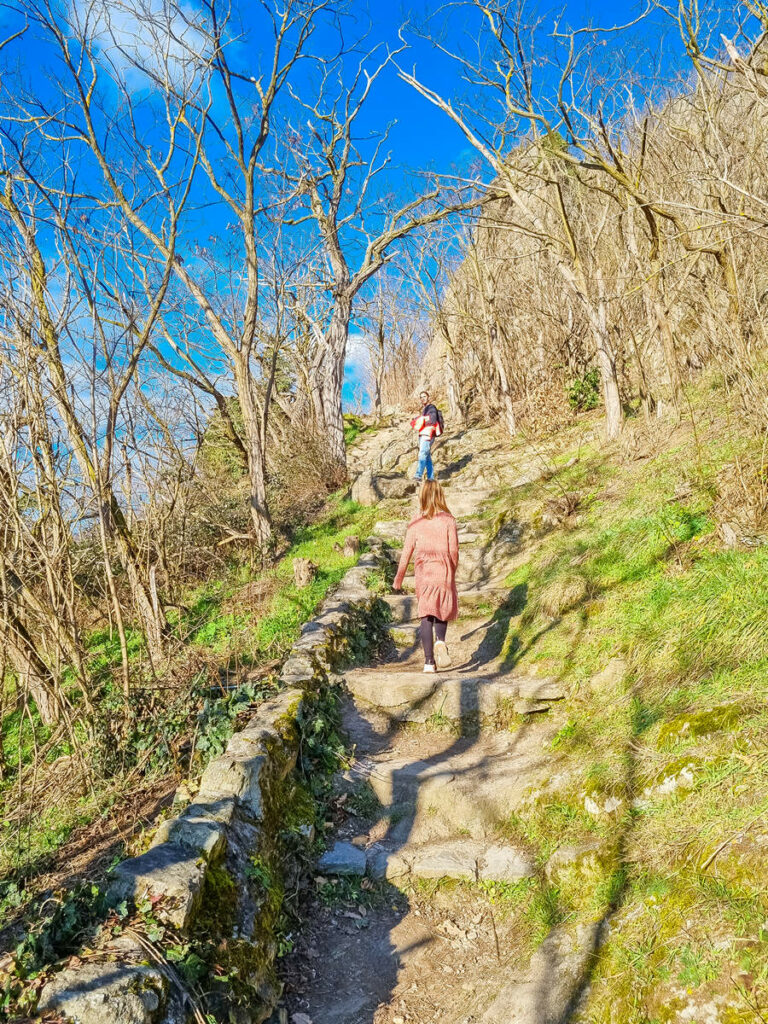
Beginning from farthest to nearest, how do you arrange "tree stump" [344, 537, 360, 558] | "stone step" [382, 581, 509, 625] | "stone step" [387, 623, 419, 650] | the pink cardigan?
"tree stump" [344, 537, 360, 558], "stone step" [382, 581, 509, 625], "stone step" [387, 623, 419, 650], the pink cardigan

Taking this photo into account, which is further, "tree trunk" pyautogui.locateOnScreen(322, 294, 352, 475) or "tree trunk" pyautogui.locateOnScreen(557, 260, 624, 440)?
"tree trunk" pyautogui.locateOnScreen(322, 294, 352, 475)

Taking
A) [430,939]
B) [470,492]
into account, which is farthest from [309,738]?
[470,492]

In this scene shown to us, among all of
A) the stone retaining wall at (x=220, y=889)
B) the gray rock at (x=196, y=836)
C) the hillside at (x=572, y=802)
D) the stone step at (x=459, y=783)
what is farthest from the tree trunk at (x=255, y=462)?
the gray rock at (x=196, y=836)

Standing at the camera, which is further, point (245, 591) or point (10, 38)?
point (245, 591)

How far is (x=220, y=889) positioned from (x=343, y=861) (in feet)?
4.05

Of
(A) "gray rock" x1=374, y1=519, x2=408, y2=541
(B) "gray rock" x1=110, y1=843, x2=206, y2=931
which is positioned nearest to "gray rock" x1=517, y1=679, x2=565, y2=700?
(B) "gray rock" x1=110, y1=843, x2=206, y2=931

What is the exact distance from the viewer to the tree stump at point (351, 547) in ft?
33.1

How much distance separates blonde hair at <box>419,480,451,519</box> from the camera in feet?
20.2

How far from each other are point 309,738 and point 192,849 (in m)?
1.89

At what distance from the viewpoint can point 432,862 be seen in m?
3.99

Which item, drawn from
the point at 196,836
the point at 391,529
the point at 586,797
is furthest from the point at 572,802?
the point at 391,529

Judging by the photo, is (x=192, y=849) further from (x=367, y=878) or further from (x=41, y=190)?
(x=41, y=190)

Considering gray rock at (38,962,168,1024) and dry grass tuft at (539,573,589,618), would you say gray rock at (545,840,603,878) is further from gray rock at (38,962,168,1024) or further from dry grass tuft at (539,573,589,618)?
dry grass tuft at (539,573,589,618)

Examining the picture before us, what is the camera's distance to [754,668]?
12.0ft
